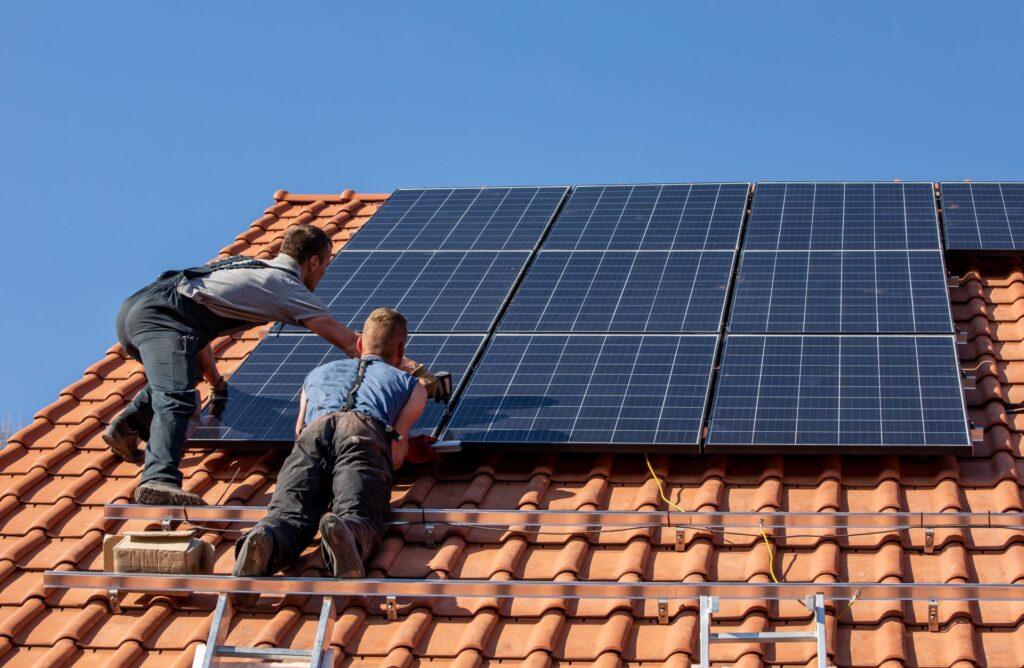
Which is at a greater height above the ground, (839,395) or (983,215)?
(983,215)

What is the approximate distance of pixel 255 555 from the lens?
7.54 metres

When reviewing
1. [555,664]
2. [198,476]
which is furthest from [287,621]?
[198,476]

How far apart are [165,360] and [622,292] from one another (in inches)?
129

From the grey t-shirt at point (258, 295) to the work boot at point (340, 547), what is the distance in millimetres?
2075

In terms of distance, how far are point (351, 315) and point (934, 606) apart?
196 inches

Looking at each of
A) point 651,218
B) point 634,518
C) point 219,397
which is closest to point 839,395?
point 634,518

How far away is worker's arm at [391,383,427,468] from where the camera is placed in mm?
8430

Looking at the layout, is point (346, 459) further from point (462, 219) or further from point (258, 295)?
point (462, 219)

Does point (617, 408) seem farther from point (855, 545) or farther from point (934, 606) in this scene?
point (934, 606)

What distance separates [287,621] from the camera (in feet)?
24.6

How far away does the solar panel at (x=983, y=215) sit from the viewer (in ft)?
36.1

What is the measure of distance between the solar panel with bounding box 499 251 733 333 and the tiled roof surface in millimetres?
1321

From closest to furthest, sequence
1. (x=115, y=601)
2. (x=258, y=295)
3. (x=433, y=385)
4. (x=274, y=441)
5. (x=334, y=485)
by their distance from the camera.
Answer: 1. (x=115, y=601)
2. (x=334, y=485)
3. (x=433, y=385)
4. (x=274, y=441)
5. (x=258, y=295)

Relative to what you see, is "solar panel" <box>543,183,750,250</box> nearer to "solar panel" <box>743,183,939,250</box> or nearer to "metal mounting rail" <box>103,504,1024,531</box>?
"solar panel" <box>743,183,939,250</box>
